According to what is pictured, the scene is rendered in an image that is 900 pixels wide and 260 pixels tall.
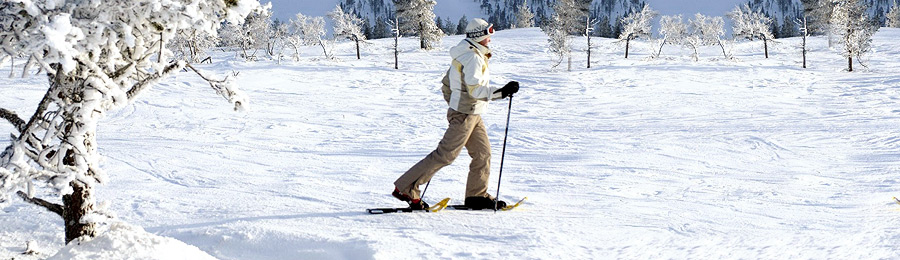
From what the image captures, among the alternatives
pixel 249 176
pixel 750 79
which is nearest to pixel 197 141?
pixel 249 176

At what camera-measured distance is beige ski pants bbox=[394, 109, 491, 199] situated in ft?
17.4

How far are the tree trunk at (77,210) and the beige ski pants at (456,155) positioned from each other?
226cm

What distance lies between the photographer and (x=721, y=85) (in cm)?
2322

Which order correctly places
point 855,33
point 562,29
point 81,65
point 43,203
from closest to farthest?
point 81,65 → point 43,203 → point 855,33 → point 562,29

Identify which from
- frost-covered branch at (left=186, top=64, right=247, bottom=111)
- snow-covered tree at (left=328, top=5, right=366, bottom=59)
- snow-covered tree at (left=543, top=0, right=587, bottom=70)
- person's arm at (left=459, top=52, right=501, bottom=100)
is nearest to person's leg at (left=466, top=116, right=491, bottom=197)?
person's arm at (left=459, top=52, right=501, bottom=100)

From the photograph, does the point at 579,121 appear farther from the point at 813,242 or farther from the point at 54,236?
the point at 54,236

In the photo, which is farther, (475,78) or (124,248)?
(475,78)

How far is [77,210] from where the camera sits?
3.81 m

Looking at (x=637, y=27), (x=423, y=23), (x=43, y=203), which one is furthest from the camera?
(x=423, y=23)

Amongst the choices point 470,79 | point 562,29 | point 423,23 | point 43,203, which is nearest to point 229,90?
point 43,203

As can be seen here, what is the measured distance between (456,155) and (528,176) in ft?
8.55

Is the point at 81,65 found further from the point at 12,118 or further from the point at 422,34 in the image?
the point at 422,34

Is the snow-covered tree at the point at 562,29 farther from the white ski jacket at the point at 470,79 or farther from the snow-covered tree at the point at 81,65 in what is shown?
the snow-covered tree at the point at 81,65

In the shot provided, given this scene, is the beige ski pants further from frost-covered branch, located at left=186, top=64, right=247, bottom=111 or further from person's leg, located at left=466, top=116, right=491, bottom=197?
frost-covered branch, located at left=186, top=64, right=247, bottom=111
